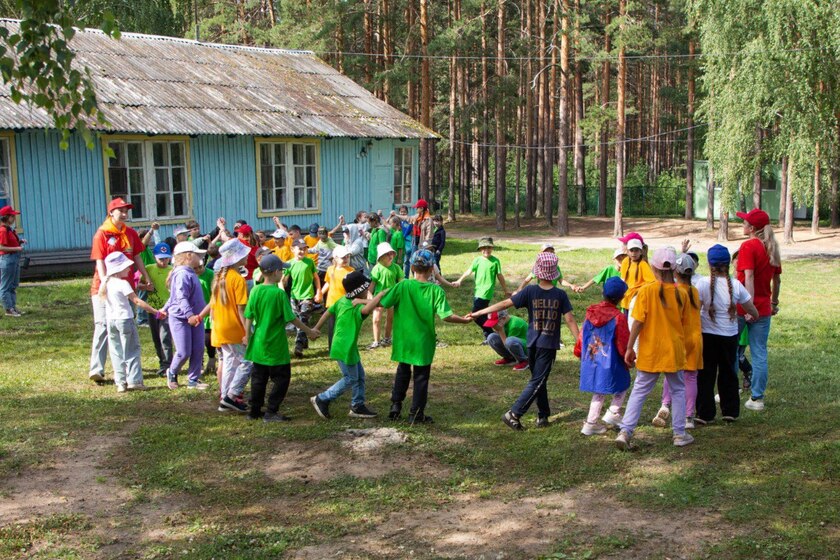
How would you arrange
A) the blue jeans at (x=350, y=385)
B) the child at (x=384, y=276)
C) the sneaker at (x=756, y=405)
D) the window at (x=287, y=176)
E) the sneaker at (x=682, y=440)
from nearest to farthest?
the sneaker at (x=682, y=440) → the blue jeans at (x=350, y=385) → the sneaker at (x=756, y=405) → the child at (x=384, y=276) → the window at (x=287, y=176)

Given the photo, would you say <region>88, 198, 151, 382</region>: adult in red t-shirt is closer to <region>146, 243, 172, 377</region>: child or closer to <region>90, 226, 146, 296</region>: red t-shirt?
<region>90, 226, 146, 296</region>: red t-shirt

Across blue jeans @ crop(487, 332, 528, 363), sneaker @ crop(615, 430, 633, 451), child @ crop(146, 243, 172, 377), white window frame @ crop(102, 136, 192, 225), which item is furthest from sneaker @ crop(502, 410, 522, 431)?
white window frame @ crop(102, 136, 192, 225)

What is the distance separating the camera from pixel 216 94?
71.2 feet

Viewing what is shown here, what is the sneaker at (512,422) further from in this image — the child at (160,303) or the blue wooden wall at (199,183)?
the blue wooden wall at (199,183)

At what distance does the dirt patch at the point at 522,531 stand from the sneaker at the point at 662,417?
180cm

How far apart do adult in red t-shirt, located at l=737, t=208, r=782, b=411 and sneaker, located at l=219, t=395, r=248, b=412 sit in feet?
15.6

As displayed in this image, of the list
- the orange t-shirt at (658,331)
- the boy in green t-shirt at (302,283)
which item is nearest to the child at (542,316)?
the orange t-shirt at (658,331)

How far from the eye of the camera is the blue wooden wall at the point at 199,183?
17.8 meters

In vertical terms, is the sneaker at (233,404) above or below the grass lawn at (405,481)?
above

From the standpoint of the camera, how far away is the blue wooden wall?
58.5ft

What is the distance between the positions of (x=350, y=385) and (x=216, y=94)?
51.7ft

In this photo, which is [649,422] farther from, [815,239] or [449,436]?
[815,239]

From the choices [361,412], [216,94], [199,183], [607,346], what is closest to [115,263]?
[361,412]

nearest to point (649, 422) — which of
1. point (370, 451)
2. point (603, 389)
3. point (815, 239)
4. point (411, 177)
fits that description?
point (603, 389)
